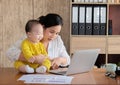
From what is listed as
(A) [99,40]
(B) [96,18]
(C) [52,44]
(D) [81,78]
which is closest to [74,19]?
(B) [96,18]

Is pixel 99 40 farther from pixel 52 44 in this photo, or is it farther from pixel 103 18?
pixel 52 44

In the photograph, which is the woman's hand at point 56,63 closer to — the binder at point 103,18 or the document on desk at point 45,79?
the document on desk at point 45,79

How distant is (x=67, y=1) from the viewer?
3.71 meters

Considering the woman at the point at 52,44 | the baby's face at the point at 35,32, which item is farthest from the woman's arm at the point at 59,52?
the baby's face at the point at 35,32

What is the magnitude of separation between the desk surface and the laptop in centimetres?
5

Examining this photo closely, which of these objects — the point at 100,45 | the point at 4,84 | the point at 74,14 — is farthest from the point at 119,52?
the point at 4,84

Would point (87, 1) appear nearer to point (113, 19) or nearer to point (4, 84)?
point (113, 19)

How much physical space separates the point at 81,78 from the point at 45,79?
26 centimetres

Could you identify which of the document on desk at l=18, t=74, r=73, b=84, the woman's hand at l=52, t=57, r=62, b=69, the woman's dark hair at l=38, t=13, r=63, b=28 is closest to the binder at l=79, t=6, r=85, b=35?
the woman's dark hair at l=38, t=13, r=63, b=28

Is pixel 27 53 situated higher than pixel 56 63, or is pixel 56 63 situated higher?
pixel 27 53

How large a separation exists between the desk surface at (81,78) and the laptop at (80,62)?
5 cm

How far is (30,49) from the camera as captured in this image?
2.02m

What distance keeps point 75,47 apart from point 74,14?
18.0 inches

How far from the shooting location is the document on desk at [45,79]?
67.1 inches
